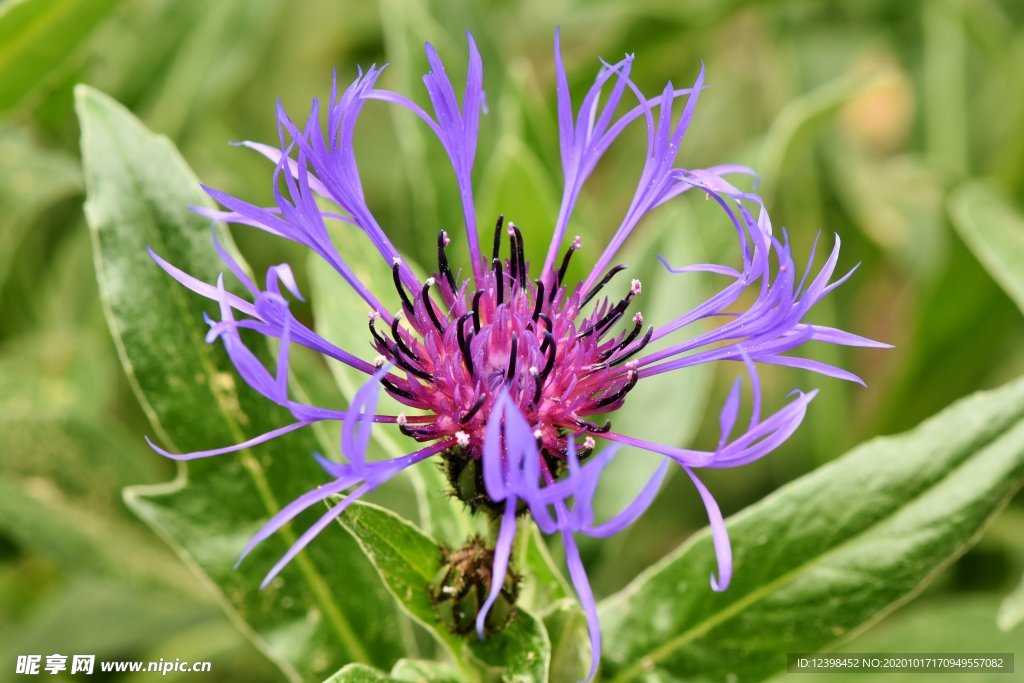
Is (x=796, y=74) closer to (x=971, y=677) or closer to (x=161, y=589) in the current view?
(x=971, y=677)

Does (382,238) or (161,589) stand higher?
(382,238)

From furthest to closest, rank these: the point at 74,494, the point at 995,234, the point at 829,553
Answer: the point at 74,494 → the point at 995,234 → the point at 829,553

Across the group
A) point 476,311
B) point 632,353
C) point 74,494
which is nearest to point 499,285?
point 476,311

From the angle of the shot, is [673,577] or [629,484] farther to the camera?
[629,484]

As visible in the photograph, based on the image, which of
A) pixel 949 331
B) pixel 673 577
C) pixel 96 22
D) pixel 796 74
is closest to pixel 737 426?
pixel 949 331

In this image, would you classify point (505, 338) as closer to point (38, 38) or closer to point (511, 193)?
point (511, 193)

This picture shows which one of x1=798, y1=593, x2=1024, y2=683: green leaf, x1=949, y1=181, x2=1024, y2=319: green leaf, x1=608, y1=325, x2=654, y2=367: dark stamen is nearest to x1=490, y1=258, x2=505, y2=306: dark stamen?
x1=608, y1=325, x2=654, y2=367: dark stamen

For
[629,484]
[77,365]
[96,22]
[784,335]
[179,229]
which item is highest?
[96,22]
